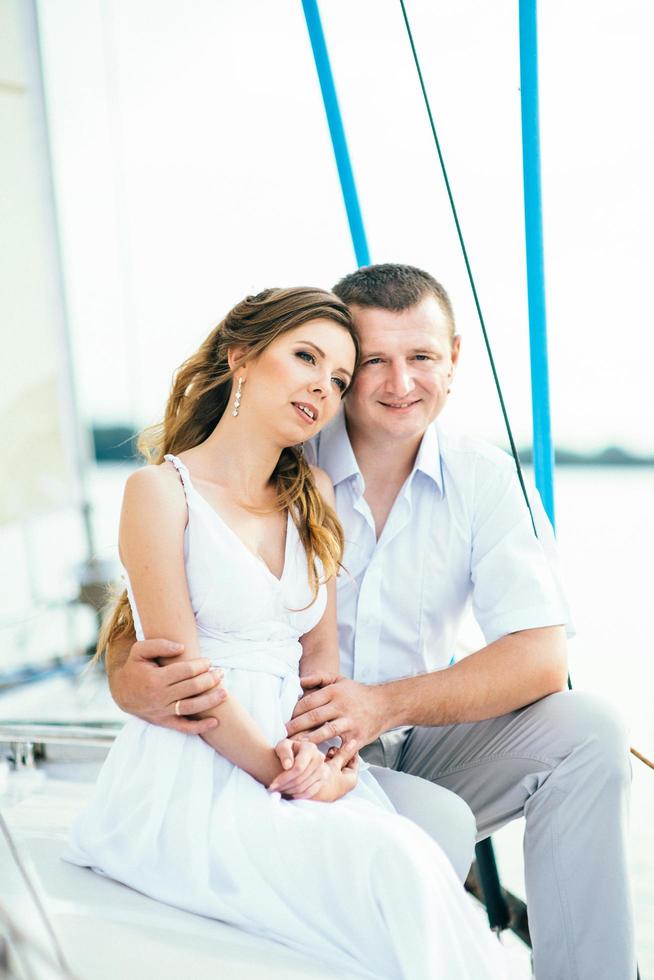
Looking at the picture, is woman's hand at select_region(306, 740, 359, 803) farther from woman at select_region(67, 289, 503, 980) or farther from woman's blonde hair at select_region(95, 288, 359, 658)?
woman's blonde hair at select_region(95, 288, 359, 658)

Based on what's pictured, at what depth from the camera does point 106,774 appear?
1506 millimetres

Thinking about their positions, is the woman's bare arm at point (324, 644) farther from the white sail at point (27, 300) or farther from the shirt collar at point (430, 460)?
the white sail at point (27, 300)

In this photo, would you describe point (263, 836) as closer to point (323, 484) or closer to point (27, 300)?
point (323, 484)

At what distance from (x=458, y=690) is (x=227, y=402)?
0.71 metres

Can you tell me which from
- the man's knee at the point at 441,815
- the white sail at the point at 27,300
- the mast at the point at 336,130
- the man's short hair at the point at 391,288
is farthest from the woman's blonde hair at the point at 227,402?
the white sail at the point at 27,300

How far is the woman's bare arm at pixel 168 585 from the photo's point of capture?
1.46 metres

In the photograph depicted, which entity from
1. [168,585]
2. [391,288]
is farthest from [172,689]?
[391,288]

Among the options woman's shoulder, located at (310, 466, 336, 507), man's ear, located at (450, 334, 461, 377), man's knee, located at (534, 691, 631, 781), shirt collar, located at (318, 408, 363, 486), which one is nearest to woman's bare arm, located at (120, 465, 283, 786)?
woman's shoulder, located at (310, 466, 336, 507)

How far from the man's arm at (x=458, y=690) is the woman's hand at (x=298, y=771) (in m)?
0.14

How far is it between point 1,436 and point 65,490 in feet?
1.41

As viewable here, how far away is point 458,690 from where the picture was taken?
1741mm

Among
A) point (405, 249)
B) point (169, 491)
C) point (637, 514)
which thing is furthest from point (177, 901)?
point (637, 514)

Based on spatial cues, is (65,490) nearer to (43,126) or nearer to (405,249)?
(43,126)

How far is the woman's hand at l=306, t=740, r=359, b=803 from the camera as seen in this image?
144cm
